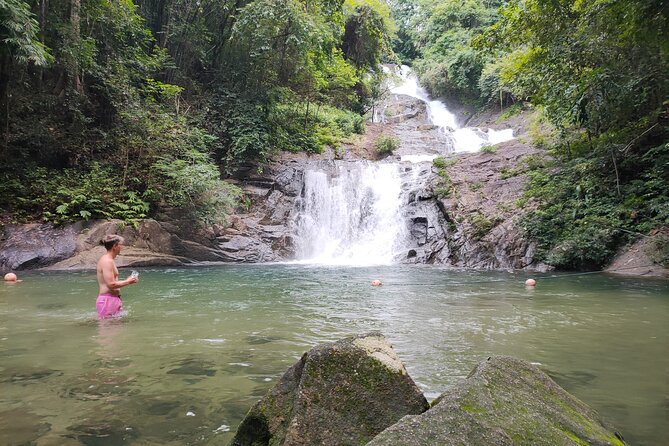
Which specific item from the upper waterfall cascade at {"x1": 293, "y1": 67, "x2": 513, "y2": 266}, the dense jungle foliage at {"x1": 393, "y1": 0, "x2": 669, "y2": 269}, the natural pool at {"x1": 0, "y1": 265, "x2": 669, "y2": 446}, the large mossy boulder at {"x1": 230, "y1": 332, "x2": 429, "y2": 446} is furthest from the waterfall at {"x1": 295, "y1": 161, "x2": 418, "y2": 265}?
the large mossy boulder at {"x1": 230, "y1": 332, "x2": 429, "y2": 446}

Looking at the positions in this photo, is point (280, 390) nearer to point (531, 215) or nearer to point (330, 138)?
point (531, 215)

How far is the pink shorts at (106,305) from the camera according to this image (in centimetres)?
607

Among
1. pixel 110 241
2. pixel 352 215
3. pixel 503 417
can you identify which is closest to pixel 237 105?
pixel 352 215

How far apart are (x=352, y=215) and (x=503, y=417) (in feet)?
53.2

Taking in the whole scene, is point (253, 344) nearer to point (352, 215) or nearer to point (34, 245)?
point (34, 245)

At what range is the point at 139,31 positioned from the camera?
16938 mm

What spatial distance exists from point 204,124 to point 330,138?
252 inches

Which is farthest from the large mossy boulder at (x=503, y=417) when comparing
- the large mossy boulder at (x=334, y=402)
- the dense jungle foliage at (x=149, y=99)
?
the dense jungle foliage at (x=149, y=99)

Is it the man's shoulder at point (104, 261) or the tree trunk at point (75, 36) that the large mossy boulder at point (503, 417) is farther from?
the tree trunk at point (75, 36)

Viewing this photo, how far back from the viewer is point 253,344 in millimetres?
4824

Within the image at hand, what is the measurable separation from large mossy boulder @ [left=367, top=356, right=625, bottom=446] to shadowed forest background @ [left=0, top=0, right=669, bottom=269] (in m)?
5.15

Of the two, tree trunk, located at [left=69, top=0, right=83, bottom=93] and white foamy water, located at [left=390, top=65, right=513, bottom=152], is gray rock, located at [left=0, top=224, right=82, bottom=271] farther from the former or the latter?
white foamy water, located at [left=390, top=65, right=513, bottom=152]

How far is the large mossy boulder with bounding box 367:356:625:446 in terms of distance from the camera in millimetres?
1585

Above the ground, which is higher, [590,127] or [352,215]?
[590,127]
